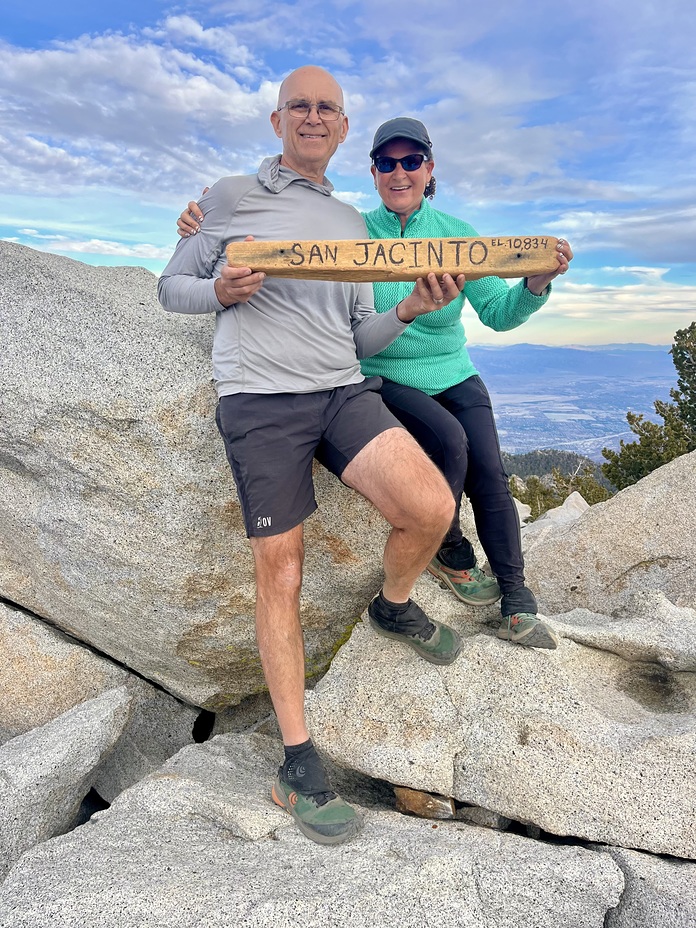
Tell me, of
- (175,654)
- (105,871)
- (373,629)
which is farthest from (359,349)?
(105,871)

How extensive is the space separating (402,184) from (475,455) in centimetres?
285

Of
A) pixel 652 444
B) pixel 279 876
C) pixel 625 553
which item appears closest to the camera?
pixel 279 876

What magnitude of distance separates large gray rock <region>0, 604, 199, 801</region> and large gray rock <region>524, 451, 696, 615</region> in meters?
5.42

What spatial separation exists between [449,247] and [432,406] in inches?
64.4

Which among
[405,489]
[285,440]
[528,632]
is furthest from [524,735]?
[285,440]

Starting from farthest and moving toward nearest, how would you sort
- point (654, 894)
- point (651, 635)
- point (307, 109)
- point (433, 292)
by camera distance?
point (651, 635), point (307, 109), point (433, 292), point (654, 894)

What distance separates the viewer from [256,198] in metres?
5.92

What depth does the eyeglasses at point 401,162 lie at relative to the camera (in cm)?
661

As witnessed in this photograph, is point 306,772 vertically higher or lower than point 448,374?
lower

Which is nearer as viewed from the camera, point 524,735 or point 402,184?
point 524,735

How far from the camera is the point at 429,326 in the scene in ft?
22.3

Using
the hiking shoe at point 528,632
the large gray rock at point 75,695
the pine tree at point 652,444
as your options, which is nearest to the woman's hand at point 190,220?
the hiking shoe at point 528,632

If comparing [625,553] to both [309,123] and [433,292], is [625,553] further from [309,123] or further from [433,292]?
[309,123]

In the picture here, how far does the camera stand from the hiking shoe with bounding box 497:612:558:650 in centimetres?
669
